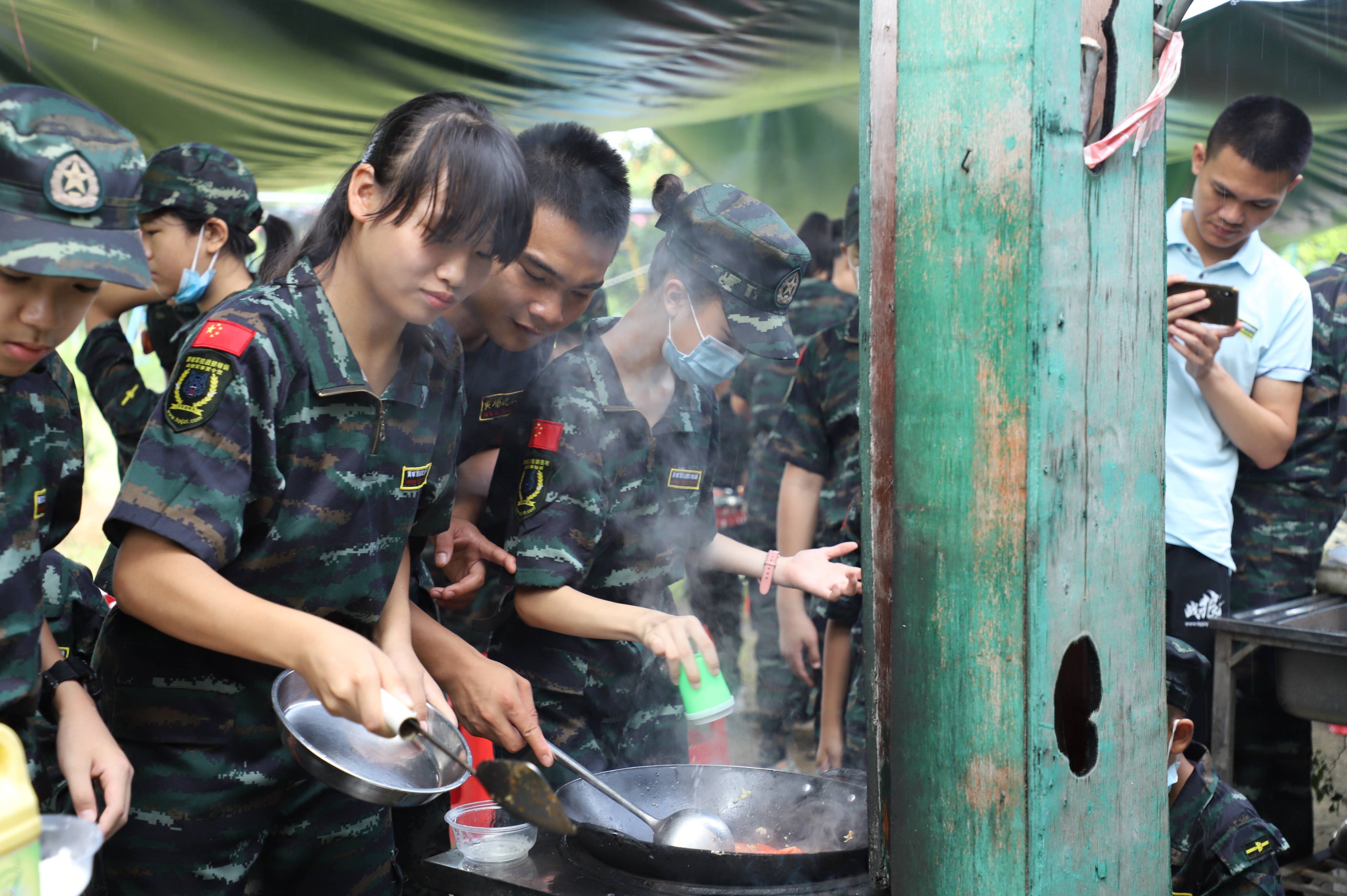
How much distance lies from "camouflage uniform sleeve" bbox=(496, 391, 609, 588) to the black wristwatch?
2.73ft

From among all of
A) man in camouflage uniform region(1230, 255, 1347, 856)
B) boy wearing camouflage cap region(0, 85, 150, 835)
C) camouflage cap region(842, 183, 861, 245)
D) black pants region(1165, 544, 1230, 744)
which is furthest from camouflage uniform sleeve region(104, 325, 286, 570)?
man in camouflage uniform region(1230, 255, 1347, 856)

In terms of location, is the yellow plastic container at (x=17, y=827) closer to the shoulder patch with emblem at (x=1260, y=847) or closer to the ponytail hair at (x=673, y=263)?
the ponytail hair at (x=673, y=263)

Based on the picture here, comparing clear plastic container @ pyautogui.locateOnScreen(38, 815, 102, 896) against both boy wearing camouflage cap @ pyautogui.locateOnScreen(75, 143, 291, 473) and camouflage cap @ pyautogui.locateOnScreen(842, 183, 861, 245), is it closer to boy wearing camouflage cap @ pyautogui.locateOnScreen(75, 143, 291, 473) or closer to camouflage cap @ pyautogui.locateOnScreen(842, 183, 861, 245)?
boy wearing camouflage cap @ pyautogui.locateOnScreen(75, 143, 291, 473)

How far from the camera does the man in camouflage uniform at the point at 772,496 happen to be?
16.7 feet

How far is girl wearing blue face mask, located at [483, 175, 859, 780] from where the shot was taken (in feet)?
7.43

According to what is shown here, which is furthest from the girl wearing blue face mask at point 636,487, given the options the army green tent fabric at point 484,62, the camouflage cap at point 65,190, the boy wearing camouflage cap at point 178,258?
the army green tent fabric at point 484,62

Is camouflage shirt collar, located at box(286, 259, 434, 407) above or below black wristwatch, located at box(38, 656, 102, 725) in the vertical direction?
above

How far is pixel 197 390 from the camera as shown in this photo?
1.54 meters

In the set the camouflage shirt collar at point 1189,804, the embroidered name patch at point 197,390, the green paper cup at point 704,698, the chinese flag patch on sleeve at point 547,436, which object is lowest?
the camouflage shirt collar at point 1189,804

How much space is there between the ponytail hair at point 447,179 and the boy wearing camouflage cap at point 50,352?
374mm

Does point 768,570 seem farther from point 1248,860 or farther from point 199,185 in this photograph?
point 199,185

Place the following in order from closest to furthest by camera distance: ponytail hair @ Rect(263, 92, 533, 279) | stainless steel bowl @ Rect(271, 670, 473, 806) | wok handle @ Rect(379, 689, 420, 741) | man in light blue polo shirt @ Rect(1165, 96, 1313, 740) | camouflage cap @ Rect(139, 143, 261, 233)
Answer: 1. wok handle @ Rect(379, 689, 420, 741)
2. stainless steel bowl @ Rect(271, 670, 473, 806)
3. ponytail hair @ Rect(263, 92, 533, 279)
4. camouflage cap @ Rect(139, 143, 261, 233)
5. man in light blue polo shirt @ Rect(1165, 96, 1313, 740)

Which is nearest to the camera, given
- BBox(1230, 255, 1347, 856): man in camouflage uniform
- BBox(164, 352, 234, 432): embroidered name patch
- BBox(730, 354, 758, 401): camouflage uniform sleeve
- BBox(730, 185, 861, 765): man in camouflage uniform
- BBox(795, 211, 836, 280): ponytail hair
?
BBox(164, 352, 234, 432): embroidered name patch

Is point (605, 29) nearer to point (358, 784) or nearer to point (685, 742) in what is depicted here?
point (685, 742)
